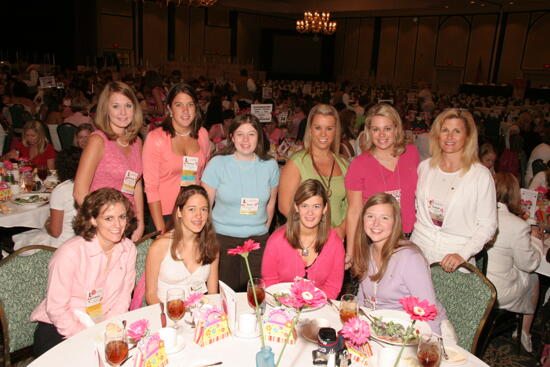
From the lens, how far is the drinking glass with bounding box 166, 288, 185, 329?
177 cm

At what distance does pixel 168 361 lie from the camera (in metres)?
1.65

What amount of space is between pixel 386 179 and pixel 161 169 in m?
1.45

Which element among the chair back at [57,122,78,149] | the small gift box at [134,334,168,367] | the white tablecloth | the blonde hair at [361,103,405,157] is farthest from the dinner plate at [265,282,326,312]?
the chair back at [57,122,78,149]

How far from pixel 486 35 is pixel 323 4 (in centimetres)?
634

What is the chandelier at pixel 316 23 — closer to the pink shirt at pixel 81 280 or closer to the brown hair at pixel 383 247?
the brown hair at pixel 383 247

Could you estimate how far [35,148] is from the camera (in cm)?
462

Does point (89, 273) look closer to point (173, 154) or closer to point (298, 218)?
point (173, 154)

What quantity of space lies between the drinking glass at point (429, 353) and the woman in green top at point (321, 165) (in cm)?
146

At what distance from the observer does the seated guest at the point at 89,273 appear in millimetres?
2082

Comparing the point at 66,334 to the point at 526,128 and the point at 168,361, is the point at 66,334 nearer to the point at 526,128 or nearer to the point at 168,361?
the point at 168,361

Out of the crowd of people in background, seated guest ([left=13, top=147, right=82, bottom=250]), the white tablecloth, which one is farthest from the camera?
the white tablecloth

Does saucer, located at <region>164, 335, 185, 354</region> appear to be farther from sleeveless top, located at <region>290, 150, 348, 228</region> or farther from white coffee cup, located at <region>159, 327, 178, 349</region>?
sleeveless top, located at <region>290, 150, 348, 228</region>

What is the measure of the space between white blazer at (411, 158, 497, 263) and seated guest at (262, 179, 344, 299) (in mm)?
574

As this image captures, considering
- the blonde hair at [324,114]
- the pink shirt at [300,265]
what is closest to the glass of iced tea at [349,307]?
the pink shirt at [300,265]
